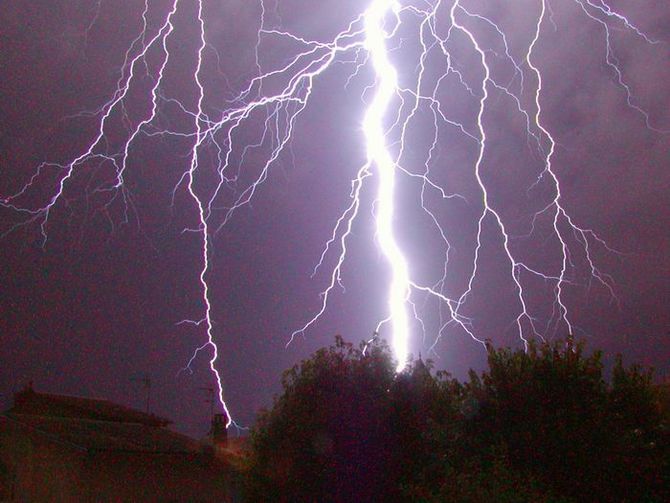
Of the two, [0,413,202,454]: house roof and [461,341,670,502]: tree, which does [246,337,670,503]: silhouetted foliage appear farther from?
[0,413,202,454]: house roof

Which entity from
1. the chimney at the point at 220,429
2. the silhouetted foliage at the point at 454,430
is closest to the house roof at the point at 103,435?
the silhouetted foliage at the point at 454,430

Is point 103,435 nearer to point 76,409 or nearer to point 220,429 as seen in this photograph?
point 76,409

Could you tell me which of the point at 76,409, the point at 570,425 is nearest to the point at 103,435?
the point at 76,409

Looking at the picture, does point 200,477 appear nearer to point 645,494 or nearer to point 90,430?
point 90,430

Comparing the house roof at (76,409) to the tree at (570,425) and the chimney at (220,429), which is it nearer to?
the chimney at (220,429)

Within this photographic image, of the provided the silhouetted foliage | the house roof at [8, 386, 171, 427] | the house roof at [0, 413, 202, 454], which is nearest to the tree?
the silhouetted foliage

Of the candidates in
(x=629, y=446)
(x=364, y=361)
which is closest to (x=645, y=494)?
(x=629, y=446)
